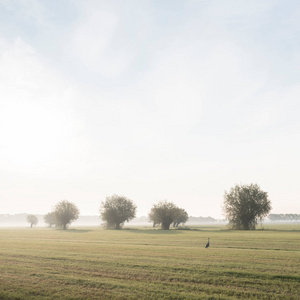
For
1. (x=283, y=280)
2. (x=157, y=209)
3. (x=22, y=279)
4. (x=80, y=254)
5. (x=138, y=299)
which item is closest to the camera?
(x=138, y=299)

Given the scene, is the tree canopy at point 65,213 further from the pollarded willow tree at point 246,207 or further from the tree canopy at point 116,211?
the pollarded willow tree at point 246,207

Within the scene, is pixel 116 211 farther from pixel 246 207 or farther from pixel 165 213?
pixel 246 207

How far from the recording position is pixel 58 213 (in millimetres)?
97562

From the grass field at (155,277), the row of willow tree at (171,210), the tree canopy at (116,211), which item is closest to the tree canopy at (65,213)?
the row of willow tree at (171,210)

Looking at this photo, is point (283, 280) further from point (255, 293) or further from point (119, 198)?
point (119, 198)

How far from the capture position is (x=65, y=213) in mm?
97500

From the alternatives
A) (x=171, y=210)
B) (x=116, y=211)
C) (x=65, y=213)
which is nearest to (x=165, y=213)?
(x=171, y=210)

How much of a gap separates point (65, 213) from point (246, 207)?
213 ft

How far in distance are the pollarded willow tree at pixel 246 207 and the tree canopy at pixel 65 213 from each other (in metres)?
58.3

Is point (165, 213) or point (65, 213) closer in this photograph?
point (165, 213)

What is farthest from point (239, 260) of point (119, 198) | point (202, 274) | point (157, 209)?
point (119, 198)

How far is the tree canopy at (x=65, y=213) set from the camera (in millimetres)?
97438

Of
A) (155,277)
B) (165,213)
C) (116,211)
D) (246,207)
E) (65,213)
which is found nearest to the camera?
(155,277)

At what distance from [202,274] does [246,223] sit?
53487 mm
